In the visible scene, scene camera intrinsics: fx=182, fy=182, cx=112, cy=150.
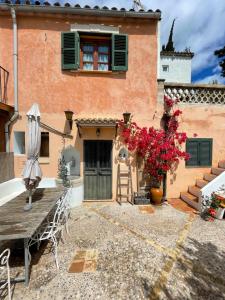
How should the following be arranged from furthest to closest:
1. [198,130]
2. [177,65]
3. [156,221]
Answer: [177,65] → [198,130] → [156,221]

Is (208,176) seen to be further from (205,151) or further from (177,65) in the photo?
(177,65)

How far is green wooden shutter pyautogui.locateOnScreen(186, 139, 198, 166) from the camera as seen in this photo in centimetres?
851

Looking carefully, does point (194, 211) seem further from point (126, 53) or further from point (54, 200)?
point (126, 53)

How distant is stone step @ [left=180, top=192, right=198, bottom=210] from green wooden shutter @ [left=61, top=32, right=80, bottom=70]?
741 cm

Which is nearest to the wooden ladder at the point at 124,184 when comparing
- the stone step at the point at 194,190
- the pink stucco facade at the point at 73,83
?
the pink stucco facade at the point at 73,83

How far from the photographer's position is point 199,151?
859 centimetres

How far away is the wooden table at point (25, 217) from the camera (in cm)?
339

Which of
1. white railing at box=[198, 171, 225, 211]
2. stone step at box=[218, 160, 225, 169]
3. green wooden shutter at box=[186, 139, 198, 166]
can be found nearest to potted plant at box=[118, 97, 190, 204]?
green wooden shutter at box=[186, 139, 198, 166]

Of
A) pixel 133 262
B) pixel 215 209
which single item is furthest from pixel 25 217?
pixel 215 209

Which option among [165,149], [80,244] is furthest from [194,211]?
[80,244]

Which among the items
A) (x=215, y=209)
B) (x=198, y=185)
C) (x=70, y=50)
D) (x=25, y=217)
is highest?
(x=70, y=50)

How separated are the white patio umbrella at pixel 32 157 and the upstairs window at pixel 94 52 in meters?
4.07

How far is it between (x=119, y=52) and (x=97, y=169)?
522 cm

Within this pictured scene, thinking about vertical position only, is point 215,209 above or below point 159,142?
below
